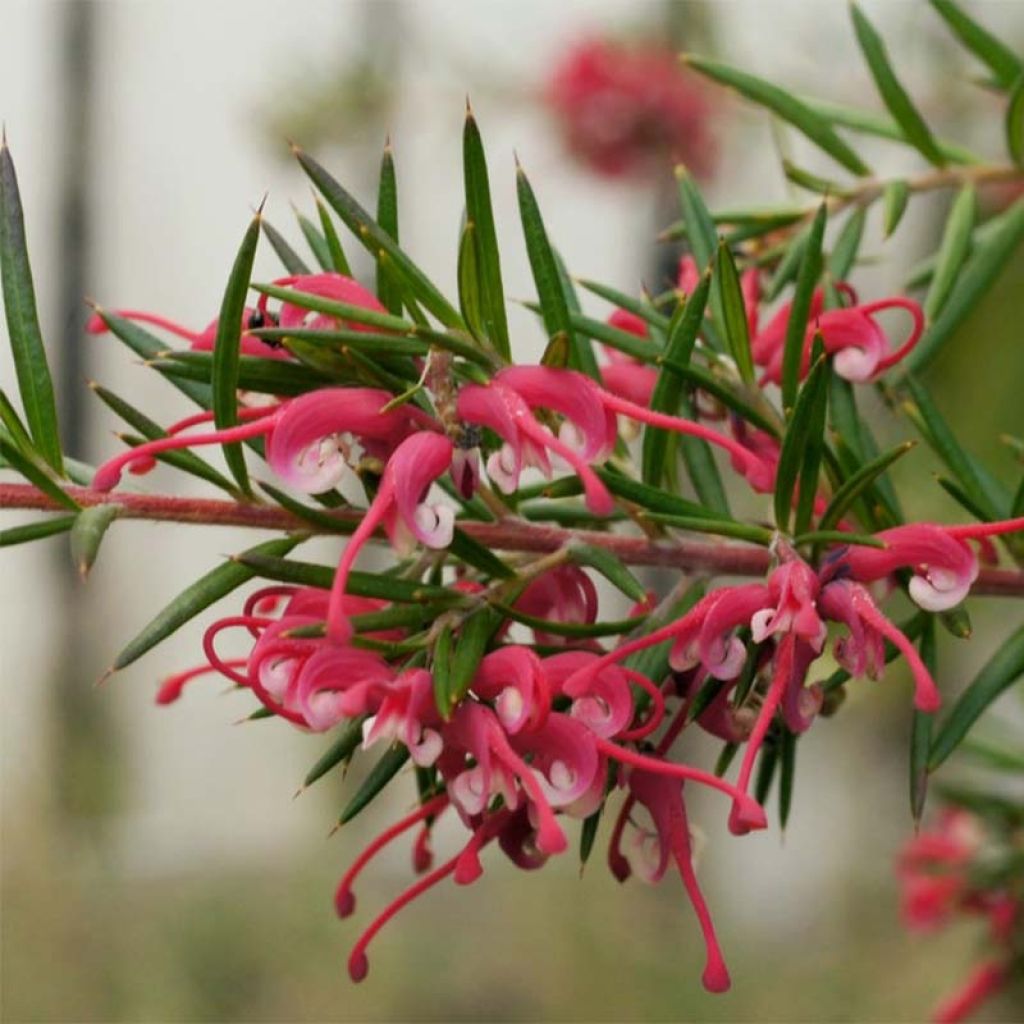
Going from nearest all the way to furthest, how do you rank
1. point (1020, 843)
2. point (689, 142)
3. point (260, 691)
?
point (260, 691)
point (1020, 843)
point (689, 142)

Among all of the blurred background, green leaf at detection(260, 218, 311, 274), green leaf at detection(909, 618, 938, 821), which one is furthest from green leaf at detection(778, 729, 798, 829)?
the blurred background

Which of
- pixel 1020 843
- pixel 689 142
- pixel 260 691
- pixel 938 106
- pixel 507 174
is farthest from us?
pixel 507 174

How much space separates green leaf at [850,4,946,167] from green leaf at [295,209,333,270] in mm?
170

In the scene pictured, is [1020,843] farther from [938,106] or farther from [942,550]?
[938,106]

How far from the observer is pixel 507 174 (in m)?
1.88

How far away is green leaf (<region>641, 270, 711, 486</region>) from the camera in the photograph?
A: 0.24 m

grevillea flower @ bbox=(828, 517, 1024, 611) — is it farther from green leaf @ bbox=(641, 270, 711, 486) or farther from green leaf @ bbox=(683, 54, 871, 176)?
green leaf @ bbox=(683, 54, 871, 176)

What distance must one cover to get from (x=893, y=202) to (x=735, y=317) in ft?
0.44

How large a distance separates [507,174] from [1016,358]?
3.64 feet

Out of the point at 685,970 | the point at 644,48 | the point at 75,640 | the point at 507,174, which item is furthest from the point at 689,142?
the point at 75,640

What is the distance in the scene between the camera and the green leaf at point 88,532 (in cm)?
22

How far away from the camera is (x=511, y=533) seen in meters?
0.25

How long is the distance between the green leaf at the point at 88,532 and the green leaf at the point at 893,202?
0.73 feet

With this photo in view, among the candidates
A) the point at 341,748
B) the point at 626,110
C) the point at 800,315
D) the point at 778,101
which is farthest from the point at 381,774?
the point at 626,110
